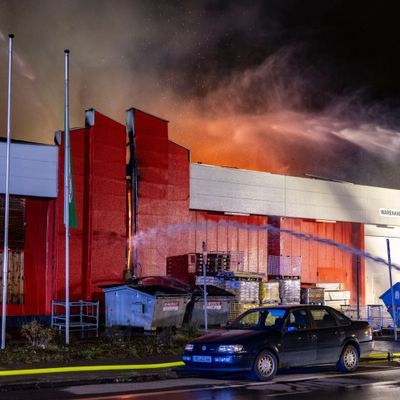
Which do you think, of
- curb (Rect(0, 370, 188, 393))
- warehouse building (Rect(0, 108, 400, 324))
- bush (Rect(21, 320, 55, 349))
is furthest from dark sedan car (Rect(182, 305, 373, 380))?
warehouse building (Rect(0, 108, 400, 324))

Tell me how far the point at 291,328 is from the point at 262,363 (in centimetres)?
95

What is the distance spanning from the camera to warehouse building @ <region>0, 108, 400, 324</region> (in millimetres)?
25562

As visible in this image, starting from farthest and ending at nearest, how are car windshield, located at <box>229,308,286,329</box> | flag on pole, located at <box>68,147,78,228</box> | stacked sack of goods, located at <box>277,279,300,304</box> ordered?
1. stacked sack of goods, located at <box>277,279,300,304</box>
2. flag on pole, located at <box>68,147,78,228</box>
3. car windshield, located at <box>229,308,286,329</box>

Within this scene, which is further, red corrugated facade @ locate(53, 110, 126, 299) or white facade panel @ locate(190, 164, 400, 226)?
white facade panel @ locate(190, 164, 400, 226)

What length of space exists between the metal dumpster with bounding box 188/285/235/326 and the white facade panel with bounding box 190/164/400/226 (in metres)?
6.30

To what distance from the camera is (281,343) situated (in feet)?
42.8

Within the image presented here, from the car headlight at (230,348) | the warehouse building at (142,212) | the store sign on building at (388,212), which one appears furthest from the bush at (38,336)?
the store sign on building at (388,212)

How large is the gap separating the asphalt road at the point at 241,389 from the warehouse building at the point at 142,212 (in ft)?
34.6

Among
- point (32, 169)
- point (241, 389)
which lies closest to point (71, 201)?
point (32, 169)

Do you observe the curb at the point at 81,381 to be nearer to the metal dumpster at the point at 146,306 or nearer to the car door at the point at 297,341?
the car door at the point at 297,341

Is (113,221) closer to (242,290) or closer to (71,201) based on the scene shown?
(242,290)

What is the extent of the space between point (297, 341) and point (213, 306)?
Result: 10903 mm

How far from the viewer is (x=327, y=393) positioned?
11.3 meters

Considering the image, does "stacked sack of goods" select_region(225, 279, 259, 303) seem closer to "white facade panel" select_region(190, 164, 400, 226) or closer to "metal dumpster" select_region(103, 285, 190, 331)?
"metal dumpster" select_region(103, 285, 190, 331)
